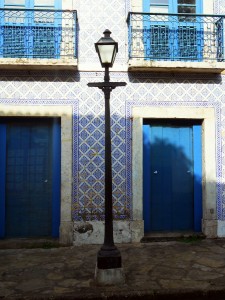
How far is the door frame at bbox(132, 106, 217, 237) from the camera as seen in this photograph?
263 inches

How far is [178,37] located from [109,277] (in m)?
5.14

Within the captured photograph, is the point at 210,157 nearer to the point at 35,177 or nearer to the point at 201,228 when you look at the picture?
the point at 201,228

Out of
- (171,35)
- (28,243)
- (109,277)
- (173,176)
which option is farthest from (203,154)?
(28,243)

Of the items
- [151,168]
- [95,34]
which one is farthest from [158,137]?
[95,34]

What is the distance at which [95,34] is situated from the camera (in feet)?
22.3

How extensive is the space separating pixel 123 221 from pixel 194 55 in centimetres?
387

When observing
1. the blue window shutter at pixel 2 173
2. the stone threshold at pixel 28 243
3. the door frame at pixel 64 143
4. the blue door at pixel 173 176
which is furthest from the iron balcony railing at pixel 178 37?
the stone threshold at pixel 28 243

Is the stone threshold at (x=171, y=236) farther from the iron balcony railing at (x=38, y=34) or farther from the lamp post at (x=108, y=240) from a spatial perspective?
the iron balcony railing at (x=38, y=34)

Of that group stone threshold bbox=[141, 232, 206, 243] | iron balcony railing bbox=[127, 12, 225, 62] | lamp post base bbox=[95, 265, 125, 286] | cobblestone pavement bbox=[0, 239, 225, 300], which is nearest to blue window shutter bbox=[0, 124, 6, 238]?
cobblestone pavement bbox=[0, 239, 225, 300]

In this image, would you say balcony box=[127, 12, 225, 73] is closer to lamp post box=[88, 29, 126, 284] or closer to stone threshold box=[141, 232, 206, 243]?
lamp post box=[88, 29, 126, 284]

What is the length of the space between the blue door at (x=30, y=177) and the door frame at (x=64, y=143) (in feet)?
0.79

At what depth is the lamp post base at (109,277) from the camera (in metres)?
4.31

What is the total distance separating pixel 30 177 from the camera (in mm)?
6816

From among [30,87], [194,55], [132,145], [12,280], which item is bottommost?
[12,280]
